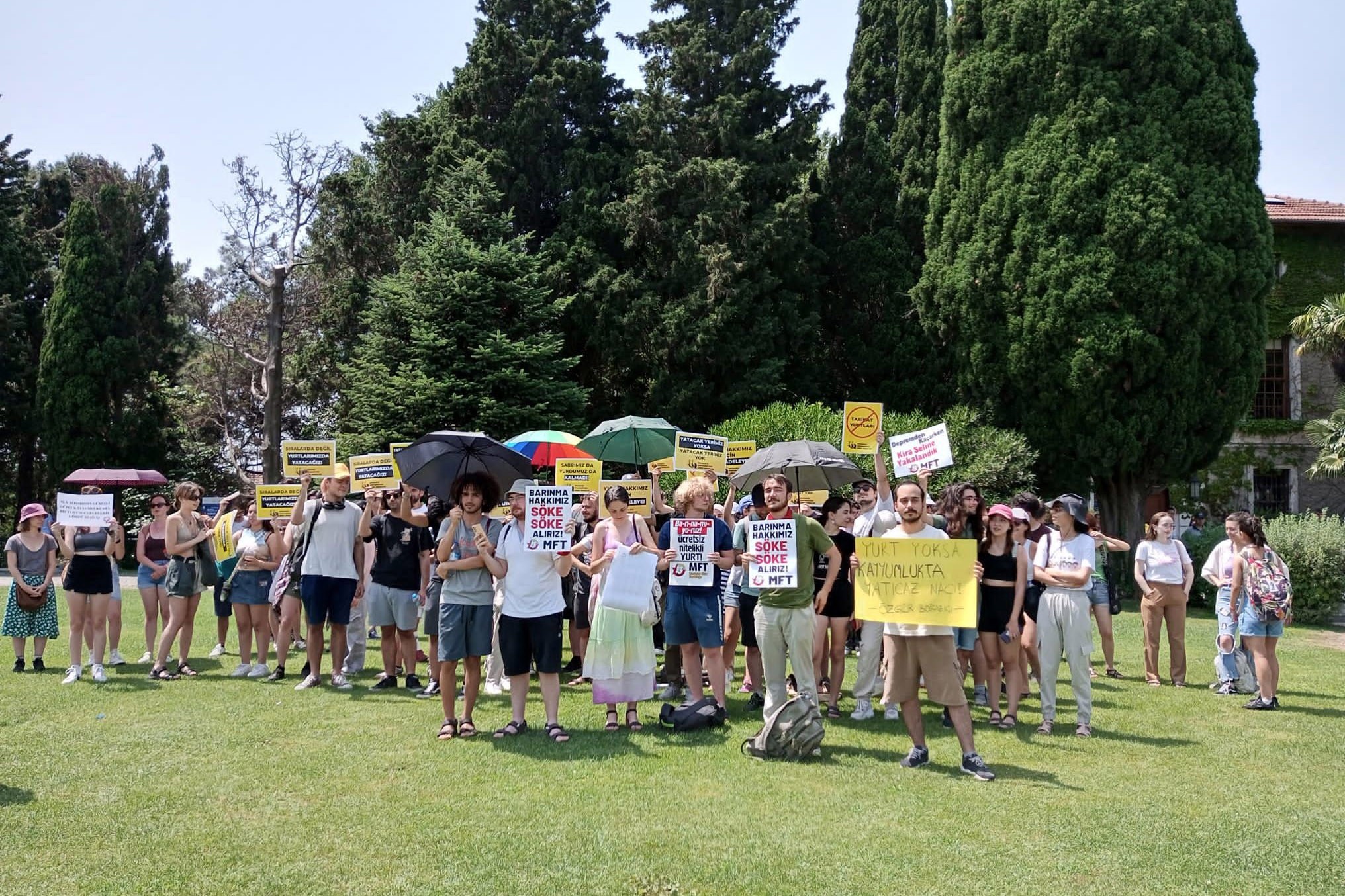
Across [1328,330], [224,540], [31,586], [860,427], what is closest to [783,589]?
[860,427]

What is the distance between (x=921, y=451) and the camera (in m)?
8.71

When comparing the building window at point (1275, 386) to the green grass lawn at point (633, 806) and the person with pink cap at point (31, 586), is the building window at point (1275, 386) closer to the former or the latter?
the green grass lawn at point (633, 806)

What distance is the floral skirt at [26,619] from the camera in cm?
1064

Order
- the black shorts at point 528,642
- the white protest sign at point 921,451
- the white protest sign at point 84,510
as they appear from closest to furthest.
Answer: the black shorts at point 528,642
the white protest sign at point 921,451
the white protest sign at point 84,510

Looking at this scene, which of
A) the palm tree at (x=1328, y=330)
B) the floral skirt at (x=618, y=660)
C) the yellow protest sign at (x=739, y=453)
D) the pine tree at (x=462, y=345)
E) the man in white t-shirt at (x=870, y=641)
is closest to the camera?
the floral skirt at (x=618, y=660)

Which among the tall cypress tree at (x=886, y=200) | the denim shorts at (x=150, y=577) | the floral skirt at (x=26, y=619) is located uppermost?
the tall cypress tree at (x=886, y=200)

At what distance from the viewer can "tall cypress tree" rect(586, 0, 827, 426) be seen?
81.3 feet

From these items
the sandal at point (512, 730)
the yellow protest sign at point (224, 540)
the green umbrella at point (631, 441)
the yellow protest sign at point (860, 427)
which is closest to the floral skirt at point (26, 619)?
the yellow protest sign at point (224, 540)

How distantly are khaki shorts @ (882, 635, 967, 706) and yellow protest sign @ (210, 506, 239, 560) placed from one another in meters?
7.76

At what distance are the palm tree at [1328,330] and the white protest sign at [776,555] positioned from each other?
21.0 m

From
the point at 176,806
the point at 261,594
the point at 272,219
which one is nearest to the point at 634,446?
the point at 261,594

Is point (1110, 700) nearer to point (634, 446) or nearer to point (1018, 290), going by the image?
point (634, 446)

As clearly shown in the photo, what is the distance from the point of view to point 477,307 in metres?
23.1

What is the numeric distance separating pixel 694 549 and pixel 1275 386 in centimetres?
2730
